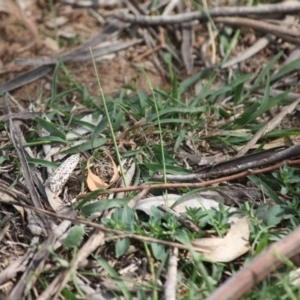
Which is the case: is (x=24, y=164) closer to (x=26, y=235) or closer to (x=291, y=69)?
(x=26, y=235)

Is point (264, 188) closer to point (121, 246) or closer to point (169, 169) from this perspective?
point (169, 169)

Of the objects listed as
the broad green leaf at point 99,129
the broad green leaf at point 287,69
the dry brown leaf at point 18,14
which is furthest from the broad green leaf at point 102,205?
the dry brown leaf at point 18,14

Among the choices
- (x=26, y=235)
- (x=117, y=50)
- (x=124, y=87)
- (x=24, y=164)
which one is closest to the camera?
(x=26, y=235)

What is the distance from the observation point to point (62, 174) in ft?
8.43

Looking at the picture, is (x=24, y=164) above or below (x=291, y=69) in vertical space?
above

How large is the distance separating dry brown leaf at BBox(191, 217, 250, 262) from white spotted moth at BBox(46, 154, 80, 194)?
600mm

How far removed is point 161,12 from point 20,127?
128cm

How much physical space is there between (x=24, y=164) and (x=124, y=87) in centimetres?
76

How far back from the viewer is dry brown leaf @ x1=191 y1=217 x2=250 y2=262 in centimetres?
224

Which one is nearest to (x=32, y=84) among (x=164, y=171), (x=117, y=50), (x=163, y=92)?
(x=117, y=50)

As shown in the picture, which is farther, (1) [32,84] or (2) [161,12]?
(2) [161,12]

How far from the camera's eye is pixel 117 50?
11.7 ft

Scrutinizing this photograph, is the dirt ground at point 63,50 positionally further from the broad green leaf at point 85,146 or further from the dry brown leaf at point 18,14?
the broad green leaf at point 85,146

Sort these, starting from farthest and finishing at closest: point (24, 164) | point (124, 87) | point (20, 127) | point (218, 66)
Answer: point (218, 66), point (124, 87), point (20, 127), point (24, 164)
